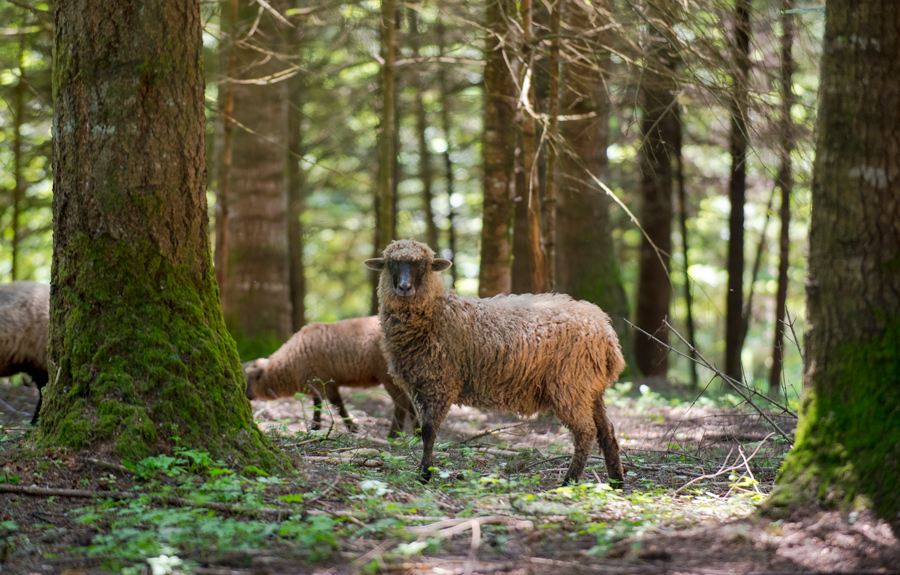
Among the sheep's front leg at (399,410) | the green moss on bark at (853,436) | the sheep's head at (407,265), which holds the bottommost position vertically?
the sheep's front leg at (399,410)

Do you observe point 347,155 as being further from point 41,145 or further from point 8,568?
point 8,568

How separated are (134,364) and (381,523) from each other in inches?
84.6

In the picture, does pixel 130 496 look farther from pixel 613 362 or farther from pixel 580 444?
pixel 613 362

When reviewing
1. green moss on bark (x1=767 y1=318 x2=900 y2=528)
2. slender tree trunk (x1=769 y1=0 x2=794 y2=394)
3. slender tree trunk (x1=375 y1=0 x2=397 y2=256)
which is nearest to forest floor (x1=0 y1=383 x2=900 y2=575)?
green moss on bark (x1=767 y1=318 x2=900 y2=528)

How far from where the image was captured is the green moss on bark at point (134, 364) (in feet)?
15.2

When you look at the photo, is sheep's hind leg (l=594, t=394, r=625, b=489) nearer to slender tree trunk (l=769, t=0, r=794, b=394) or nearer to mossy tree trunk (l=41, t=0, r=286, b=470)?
slender tree trunk (l=769, t=0, r=794, b=394)

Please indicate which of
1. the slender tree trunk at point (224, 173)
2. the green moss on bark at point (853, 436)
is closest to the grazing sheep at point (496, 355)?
the green moss on bark at point (853, 436)

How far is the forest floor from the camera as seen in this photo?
345 cm

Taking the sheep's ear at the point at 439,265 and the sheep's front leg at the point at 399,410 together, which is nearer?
the sheep's ear at the point at 439,265

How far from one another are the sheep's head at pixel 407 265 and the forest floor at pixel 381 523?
1.48 m

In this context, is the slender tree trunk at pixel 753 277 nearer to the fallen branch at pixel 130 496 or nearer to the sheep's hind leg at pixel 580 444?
the sheep's hind leg at pixel 580 444

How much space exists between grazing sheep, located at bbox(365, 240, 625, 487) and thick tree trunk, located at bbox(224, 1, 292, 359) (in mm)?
6063

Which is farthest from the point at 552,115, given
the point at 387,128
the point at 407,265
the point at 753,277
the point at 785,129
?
the point at 753,277

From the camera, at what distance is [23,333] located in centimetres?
844
